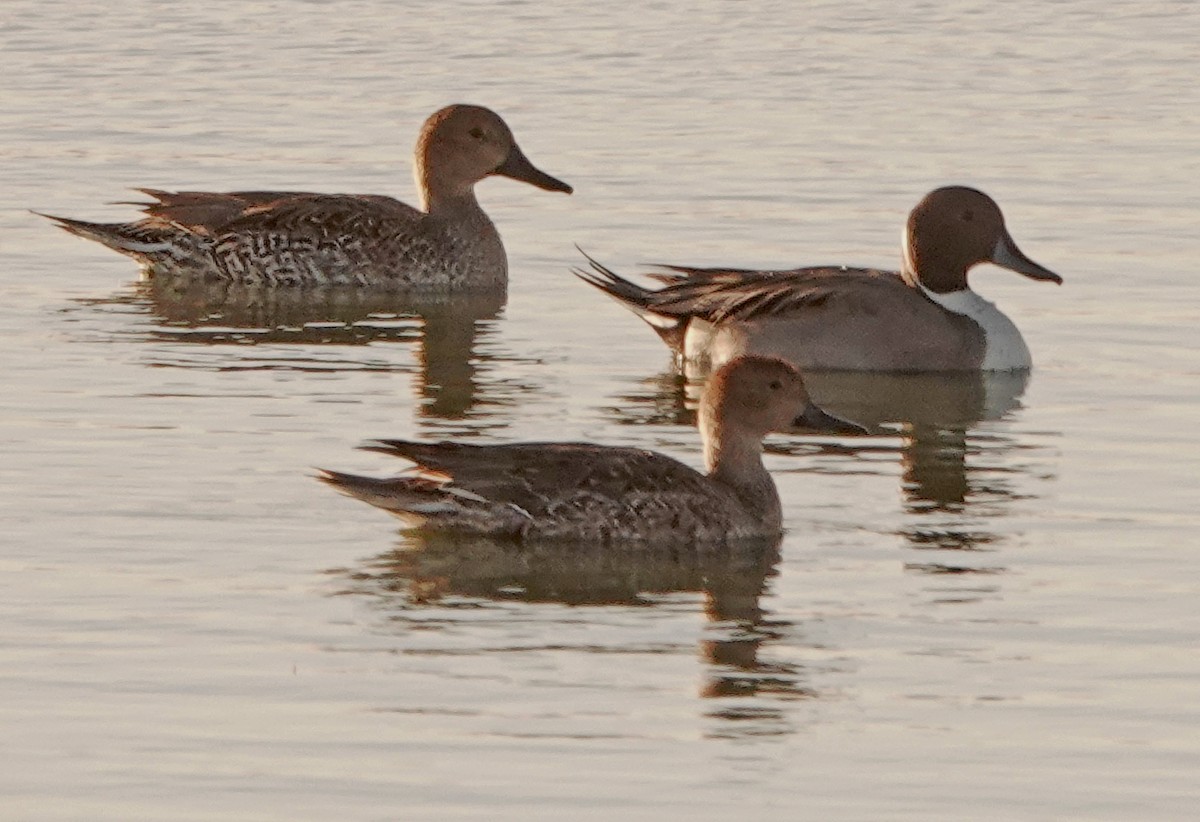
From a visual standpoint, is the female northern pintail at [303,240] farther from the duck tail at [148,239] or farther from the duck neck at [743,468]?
the duck neck at [743,468]

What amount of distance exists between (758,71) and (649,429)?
37.9 ft

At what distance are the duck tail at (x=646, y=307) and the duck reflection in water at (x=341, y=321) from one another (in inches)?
28.6

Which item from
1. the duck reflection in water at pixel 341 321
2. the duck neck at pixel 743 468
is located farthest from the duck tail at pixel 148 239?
the duck neck at pixel 743 468

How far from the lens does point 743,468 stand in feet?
35.8

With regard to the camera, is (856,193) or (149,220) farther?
(856,193)

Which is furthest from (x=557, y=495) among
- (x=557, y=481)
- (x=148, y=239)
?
(x=148, y=239)

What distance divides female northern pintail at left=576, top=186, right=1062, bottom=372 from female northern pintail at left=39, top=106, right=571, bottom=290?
104 inches

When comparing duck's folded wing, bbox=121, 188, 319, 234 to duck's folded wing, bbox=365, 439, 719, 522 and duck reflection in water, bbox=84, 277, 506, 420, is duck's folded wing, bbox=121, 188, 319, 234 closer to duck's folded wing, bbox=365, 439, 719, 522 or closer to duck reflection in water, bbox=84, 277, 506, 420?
duck reflection in water, bbox=84, 277, 506, 420

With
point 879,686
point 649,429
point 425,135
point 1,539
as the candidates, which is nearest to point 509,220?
point 425,135

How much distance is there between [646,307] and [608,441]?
2.44 m

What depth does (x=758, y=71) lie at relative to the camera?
24141 mm

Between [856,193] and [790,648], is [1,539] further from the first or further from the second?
[856,193]

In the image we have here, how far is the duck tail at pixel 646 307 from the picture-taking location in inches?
590

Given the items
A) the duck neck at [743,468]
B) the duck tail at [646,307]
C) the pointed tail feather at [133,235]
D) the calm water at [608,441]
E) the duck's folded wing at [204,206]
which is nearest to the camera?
the calm water at [608,441]
